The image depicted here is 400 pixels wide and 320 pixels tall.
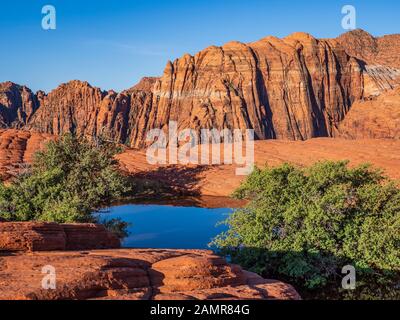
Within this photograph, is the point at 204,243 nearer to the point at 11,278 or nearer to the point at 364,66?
the point at 11,278

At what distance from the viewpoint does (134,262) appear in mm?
9734

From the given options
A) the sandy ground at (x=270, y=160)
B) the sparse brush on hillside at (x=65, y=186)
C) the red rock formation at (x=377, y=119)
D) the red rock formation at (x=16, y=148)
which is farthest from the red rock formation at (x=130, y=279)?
the red rock formation at (x=377, y=119)

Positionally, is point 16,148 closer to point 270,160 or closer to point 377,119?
point 270,160

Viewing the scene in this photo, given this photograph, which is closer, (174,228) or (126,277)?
(126,277)

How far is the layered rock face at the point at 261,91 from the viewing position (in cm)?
11206

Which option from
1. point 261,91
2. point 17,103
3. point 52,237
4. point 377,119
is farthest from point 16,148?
point 17,103

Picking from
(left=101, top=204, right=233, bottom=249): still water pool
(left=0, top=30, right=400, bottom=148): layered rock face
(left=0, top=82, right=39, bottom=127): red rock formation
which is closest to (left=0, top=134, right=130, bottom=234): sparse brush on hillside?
(left=101, top=204, right=233, bottom=249): still water pool

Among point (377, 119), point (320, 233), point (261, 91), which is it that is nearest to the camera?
point (320, 233)

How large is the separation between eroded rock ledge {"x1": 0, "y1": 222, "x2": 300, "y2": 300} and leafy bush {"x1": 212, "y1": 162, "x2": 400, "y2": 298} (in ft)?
19.6

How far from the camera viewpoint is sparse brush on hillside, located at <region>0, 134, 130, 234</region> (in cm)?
1995

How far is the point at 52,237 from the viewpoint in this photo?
10750 millimetres

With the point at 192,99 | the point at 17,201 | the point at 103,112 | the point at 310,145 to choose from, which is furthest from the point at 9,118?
the point at 17,201

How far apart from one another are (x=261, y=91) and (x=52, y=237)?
4378 inches
